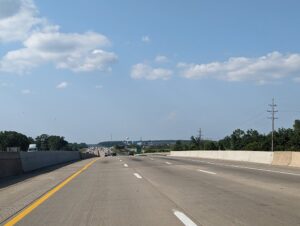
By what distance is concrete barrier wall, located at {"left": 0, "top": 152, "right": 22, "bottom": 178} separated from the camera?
25203mm

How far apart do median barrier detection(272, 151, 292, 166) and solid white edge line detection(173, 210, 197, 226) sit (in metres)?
23.6

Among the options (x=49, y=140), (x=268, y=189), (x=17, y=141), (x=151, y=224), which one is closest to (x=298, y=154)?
(x=268, y=189)

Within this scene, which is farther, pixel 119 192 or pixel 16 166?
pixel 16 166

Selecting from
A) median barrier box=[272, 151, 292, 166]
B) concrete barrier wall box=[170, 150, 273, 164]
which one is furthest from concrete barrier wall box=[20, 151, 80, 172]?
median barrier box=[272, 151, 292, 166]

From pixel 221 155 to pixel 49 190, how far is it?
36627 mm

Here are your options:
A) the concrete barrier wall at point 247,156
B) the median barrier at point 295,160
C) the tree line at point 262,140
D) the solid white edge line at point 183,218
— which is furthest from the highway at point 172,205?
the tree line at point 262,140

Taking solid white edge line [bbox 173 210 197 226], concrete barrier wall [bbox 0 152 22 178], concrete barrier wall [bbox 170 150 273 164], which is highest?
concrete barrier wall [bbox 170 150 273 164]

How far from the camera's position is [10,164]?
26797 millimetres

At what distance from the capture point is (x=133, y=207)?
1209 centimetres

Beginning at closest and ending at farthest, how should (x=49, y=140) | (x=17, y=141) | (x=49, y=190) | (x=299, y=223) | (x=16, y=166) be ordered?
(x=299, y=223) → (x=49, y=190) → (x=16, y=166) → (x=17, y=141) → (x=49, y=140)

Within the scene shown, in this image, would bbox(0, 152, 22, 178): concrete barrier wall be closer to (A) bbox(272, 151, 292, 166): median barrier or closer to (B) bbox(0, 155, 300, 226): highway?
(B) bbox(0, 155, 300, 226): highway

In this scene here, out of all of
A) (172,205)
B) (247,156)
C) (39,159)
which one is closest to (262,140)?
(247,156)

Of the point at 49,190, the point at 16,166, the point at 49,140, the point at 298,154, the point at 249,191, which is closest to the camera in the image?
the point at 249,191

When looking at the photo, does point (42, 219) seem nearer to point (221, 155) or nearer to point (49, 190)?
point (49, 190)
